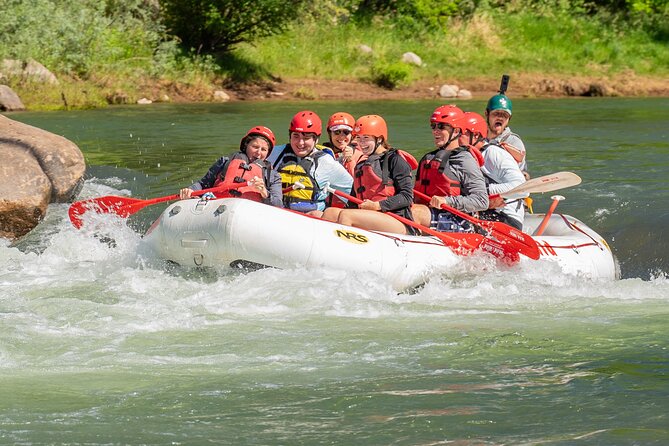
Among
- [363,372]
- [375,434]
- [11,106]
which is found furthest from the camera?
[11,106]

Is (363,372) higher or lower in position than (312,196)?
lower

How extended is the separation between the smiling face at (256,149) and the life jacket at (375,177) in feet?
2.24

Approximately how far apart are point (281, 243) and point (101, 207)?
1910 millimetres

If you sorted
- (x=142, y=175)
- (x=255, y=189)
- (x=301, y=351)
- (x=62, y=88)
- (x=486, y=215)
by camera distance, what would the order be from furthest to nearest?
(x=62, y=88) < (x=142, y=175) < (x=486, y=215) < (x=255, y=189) < (x=301, y=351)

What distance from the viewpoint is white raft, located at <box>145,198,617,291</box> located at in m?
6.96

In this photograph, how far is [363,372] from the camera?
528 cm

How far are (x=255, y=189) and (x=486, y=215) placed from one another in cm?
182

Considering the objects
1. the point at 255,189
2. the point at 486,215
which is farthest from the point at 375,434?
the point at 486,215

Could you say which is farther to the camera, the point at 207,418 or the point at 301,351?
the point at 301,351

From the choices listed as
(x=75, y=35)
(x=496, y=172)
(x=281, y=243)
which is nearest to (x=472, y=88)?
(x=75, y=35)

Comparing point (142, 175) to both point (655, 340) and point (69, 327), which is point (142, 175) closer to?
point (69, 327)

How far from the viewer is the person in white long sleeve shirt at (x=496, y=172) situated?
314 inches

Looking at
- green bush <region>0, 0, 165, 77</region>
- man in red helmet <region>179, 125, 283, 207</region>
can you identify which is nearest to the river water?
man in red helmet <region>179, 125, 283, 207</region>

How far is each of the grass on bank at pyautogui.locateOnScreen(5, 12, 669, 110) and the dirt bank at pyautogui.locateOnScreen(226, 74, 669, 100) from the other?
29 cm
